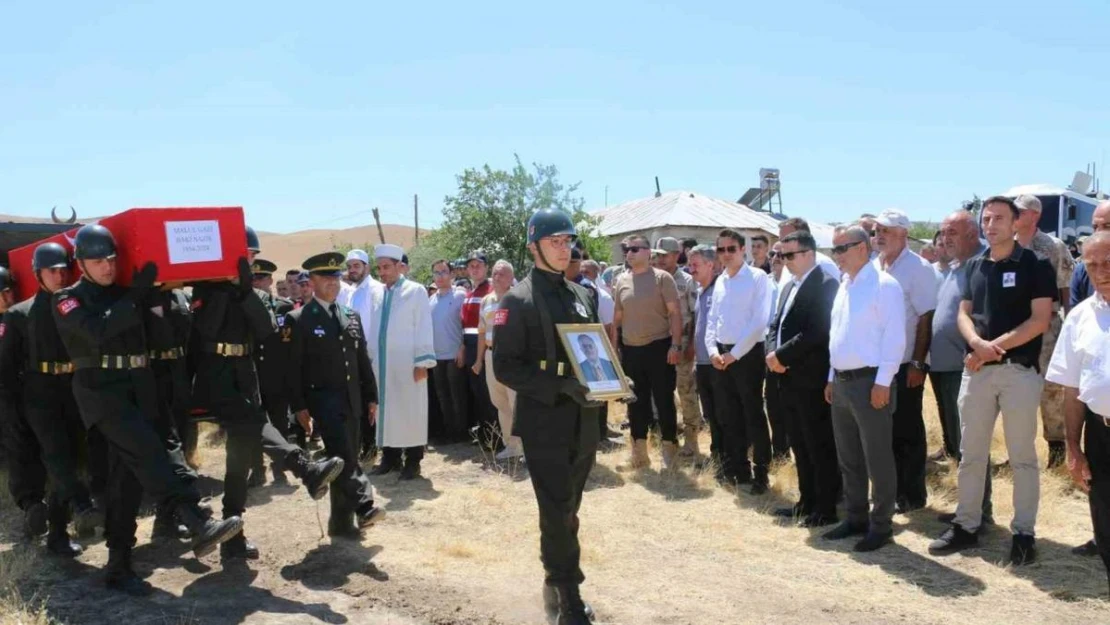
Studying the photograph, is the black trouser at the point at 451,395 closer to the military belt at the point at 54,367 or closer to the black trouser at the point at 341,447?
the black trouser at the point at 341,447

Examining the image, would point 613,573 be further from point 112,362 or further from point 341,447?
point 112,362

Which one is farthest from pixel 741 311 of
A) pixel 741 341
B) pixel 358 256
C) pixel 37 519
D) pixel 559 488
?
pixel 37 519

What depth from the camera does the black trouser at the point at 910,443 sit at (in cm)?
701

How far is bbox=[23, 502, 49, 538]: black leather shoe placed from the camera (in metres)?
6.61

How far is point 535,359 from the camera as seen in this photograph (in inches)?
182

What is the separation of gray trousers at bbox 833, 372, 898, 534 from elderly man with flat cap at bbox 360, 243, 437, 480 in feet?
13.5

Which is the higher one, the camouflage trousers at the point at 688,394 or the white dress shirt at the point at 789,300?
the white dress shirt at the point at 789,300

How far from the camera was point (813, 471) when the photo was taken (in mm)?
6977

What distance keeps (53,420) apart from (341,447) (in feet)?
7.29

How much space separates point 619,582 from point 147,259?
370cm

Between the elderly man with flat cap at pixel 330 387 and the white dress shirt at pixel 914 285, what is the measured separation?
170 inches

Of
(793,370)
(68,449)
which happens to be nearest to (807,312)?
(793,370)

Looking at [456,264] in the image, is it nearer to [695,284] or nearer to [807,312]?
[695,284]

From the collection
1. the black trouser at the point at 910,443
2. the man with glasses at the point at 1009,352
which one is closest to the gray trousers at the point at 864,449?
the man with glasses at the point at 1009,352
